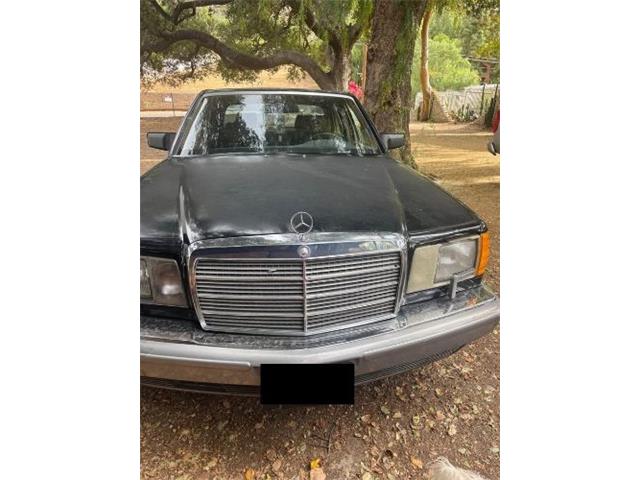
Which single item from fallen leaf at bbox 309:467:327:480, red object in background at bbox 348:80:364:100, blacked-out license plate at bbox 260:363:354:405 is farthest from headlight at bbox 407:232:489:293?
red object in background at bbox 348:80:364:100

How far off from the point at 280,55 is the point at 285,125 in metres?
0.33

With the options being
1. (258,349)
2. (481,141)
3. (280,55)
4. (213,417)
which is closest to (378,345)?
(258,349)

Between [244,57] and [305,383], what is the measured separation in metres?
1.53

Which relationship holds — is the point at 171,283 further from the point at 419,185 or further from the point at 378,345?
the point at 419,185

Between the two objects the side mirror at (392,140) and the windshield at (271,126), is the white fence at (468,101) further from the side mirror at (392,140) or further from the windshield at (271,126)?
the windshield at (271,126)

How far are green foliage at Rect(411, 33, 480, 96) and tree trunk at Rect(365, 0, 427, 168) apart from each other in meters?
0.04

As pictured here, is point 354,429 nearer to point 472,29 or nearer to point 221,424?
point 221,424

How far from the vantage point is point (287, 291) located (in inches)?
58.1

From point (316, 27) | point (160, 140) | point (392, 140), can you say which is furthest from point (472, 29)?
point (160, 140)

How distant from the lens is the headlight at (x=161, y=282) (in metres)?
1.50

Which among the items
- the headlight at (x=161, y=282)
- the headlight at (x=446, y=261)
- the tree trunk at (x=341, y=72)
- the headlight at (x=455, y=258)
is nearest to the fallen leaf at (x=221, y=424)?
the headlight at (x=161, y=282)

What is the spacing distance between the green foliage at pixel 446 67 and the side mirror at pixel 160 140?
124cm

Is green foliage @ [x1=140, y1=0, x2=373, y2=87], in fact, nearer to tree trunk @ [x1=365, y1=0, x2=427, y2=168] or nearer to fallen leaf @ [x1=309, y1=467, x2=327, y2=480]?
tree trunk @ [x1=365, y1=0, x2=427, y2=168]

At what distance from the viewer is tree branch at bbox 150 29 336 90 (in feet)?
6.37
